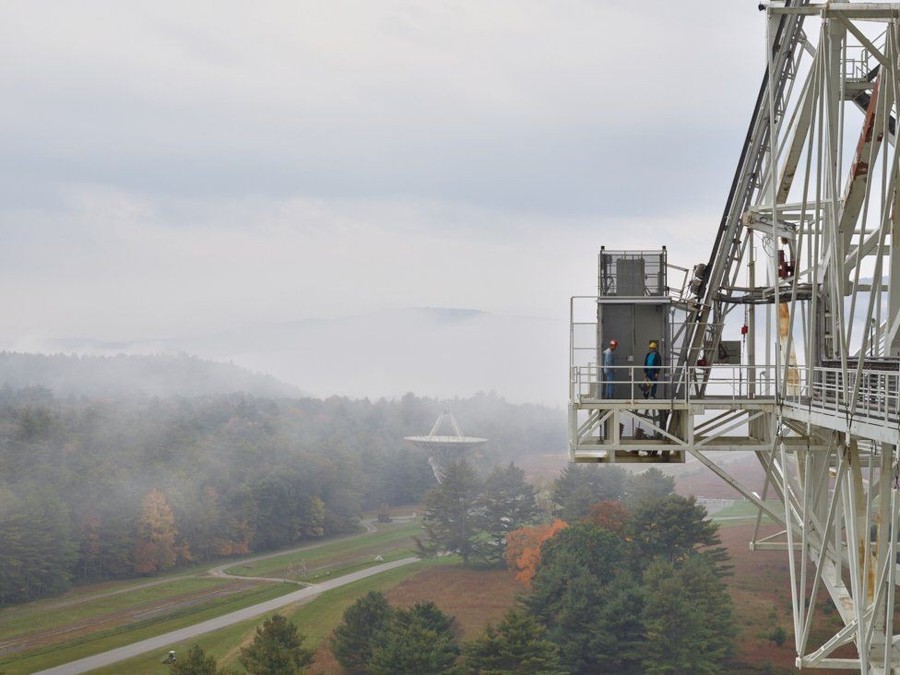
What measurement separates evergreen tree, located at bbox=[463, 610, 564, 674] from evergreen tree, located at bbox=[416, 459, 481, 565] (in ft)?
106

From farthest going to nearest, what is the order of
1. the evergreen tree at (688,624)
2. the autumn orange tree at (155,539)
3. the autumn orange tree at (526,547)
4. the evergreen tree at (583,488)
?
the evergreen tree at (583,488) → the autumn orange tree at (155,539) → the autumn orange tree at (526,547) → the evergreen tree at (688,624)

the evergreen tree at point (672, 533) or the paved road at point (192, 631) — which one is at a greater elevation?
the evergreen tree at point (672, 533)

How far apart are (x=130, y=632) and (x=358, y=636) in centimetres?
2020

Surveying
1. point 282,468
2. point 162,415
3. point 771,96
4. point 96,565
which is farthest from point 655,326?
point 162,415

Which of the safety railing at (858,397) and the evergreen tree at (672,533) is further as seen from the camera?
the evergreen tree at (672,533)

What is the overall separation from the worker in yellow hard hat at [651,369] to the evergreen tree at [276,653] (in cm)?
4263

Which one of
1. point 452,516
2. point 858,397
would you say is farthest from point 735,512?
point 858,397

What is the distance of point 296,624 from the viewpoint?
73500mm

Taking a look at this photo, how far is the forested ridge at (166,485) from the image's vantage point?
89688mm

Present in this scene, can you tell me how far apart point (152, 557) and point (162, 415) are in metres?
53.4

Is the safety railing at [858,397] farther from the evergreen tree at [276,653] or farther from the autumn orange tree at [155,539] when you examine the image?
the autumn orange tree at [155,539]

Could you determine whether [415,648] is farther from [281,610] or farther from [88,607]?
[88,607]

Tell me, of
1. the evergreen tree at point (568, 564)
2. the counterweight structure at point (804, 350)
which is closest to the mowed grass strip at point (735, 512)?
the evergreen tree at point (568, 564)

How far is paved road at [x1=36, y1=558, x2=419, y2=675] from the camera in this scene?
7150cm
